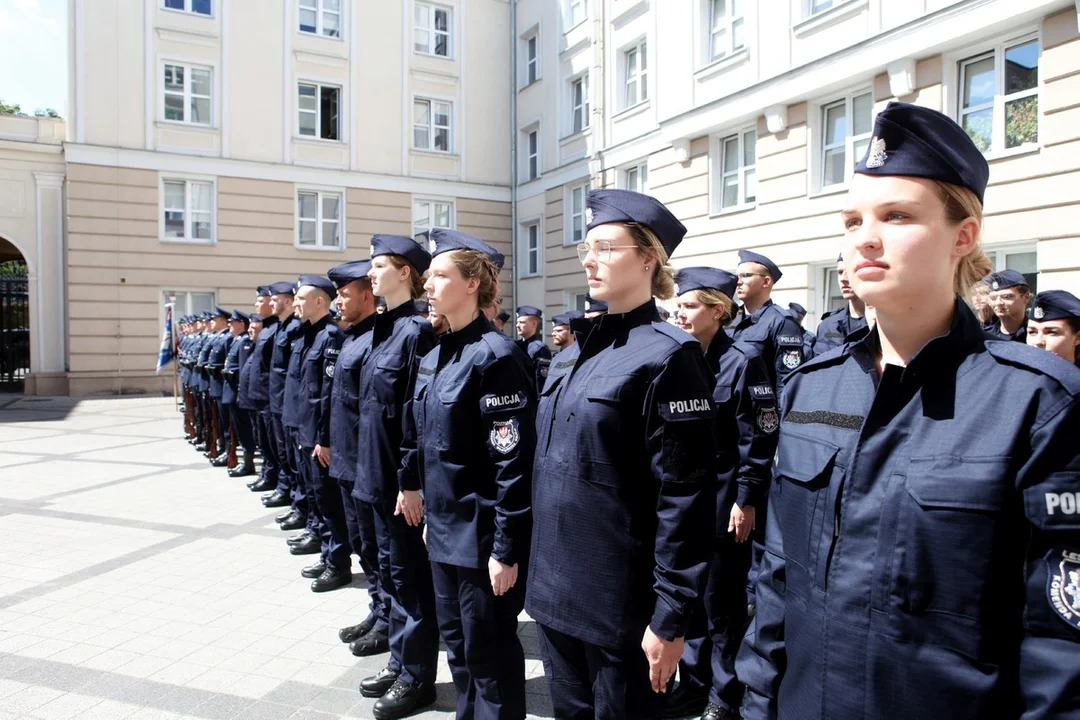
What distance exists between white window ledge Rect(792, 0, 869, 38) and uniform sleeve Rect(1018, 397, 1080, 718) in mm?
12603

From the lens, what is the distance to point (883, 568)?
5.01ft

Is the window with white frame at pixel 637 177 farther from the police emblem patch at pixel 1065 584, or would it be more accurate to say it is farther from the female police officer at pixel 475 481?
the police emblem patch at pixel 1065 584

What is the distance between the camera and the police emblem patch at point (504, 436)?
129 inches

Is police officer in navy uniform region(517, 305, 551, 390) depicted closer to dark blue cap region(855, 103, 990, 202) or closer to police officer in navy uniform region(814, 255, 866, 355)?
police officer in navy uniform region(814, 255, 866, 355)

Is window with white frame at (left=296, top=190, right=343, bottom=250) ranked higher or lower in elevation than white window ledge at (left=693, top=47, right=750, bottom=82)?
lower

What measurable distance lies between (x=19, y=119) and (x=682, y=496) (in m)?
25.4

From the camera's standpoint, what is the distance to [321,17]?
925 inches

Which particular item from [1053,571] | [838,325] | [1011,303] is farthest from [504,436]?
[838,325]

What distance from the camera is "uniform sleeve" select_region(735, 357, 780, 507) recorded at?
416cm

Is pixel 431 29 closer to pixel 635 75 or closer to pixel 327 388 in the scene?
pixel 635 75

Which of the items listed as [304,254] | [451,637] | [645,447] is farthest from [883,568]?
[304,254]

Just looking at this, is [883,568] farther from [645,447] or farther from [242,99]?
[242,99]

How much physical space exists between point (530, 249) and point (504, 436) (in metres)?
22.6

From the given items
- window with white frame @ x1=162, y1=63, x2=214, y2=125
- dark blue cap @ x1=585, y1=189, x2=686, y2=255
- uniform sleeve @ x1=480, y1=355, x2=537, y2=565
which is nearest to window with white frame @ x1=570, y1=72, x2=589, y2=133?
window with white frame @ x1=162, y1=63, x2=214, y2=125
